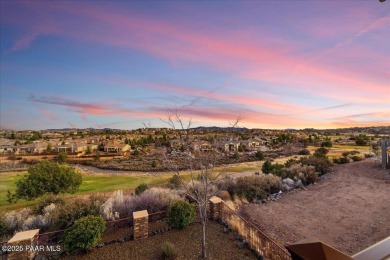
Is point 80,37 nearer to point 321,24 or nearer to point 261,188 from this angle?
point 321,24

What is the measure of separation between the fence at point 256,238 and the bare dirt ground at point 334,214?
4.16 feet

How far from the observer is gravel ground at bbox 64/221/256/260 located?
7484 mm

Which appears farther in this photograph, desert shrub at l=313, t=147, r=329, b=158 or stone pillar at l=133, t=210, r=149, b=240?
desert shrub at l=313, t=147, r=329, b=158

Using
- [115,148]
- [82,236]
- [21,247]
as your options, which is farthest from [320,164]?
[115,148]

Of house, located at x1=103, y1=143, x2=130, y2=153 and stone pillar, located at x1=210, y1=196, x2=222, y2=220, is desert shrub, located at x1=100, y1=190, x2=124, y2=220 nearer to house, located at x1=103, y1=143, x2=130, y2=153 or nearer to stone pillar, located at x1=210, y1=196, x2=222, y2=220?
stone pillar, located at x1=210, y1=196, x2=222, y2=220

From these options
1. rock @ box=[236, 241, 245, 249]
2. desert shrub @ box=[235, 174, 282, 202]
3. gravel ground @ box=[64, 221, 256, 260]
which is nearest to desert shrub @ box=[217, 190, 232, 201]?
desert shrub @ box=[235, 174, 282, 202]

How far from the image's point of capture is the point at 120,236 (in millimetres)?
8805

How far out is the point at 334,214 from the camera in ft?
38.2

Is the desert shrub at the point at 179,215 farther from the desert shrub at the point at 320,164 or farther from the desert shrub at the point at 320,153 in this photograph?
the desert shrub at the point at 320,153

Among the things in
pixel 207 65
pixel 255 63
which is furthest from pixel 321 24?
pixel 207 65

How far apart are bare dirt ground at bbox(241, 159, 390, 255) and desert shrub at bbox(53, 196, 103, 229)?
22.5 ft

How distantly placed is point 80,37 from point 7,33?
11.3 ft

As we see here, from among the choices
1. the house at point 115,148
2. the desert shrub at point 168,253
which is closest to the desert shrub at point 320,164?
the desert shrub at point 168,253

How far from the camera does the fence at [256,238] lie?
720 centimetres
